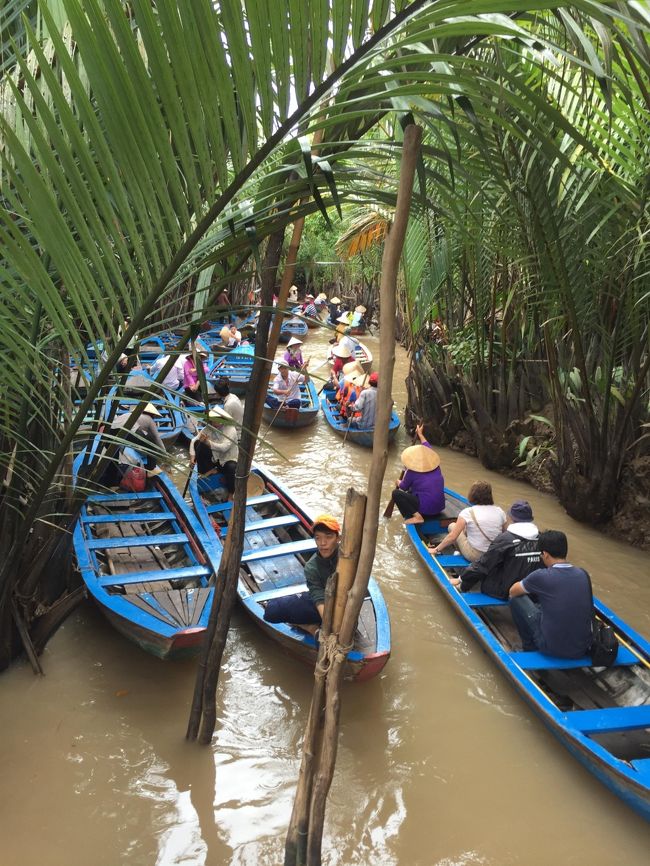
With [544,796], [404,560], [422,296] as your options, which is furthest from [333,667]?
[422,296]

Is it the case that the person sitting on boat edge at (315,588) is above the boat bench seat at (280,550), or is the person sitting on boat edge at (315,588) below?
above

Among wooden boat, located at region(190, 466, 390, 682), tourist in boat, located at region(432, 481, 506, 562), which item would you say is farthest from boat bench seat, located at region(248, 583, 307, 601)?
tourist in boat, located at region(432, 481, 506, 562)

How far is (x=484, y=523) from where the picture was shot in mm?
5199

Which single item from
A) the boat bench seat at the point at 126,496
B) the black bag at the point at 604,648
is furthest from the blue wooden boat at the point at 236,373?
the black bag at the point at 604,648

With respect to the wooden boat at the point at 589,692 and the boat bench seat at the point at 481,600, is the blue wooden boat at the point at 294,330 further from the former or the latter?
the boat bench seat at the point at 481,600

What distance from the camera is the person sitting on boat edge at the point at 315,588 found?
3.91m

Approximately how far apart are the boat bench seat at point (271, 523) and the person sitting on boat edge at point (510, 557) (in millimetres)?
1783

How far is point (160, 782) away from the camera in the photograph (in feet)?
11.5

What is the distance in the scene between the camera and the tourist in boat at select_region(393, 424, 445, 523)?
6.29 m

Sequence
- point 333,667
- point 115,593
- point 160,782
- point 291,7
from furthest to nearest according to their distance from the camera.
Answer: point 115,593 < point 160,782 < point 333,667 < point 291,7

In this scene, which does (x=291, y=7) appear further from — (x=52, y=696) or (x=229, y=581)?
(x=52, y=696)

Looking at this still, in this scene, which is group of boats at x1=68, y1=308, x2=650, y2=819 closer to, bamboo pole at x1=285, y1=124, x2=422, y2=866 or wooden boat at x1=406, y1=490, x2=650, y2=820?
wooden boat at x1=406, y1=490, x2=650, y2=820

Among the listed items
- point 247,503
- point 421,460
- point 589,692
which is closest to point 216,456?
point 247,503

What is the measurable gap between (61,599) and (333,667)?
267cm
